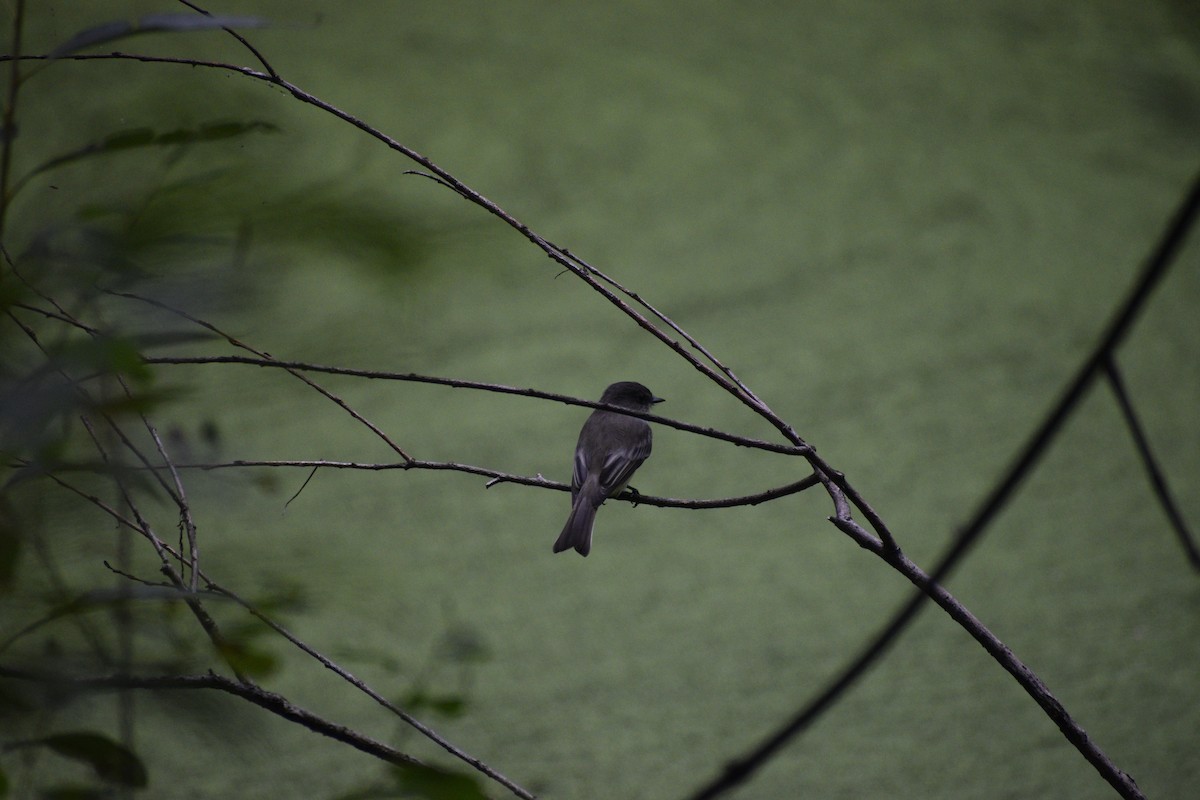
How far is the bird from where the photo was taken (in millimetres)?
1429

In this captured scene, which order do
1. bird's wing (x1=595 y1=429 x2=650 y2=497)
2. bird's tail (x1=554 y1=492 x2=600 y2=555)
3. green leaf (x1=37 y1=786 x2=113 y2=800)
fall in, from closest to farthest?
green leaf (x1=37 y1=786 x2=113 y2=800) < bird's tail (x1=554 y1=492 x2=600 y2=555) < bird's wing (x1=595 y1=429 x2=650 y2=497)

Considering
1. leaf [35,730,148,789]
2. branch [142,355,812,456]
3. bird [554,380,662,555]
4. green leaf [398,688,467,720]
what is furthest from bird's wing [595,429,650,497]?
leaf [35,730,148,789]

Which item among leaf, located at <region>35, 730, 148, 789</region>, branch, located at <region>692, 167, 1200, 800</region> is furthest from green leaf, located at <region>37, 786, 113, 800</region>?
branch, located at <region>692, 167, 1200, 800</region>

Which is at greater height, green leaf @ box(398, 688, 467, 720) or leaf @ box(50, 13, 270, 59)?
leaf @ box(50, 13, 270, 59)

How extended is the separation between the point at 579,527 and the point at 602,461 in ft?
0.51

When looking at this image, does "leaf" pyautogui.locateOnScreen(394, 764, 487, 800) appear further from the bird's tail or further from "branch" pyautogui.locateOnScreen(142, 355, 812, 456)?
the bird's tail

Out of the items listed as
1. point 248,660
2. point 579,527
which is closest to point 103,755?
point 248,660

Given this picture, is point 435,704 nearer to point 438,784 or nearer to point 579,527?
point 438,784

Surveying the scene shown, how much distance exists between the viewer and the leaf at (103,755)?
1.37 feet

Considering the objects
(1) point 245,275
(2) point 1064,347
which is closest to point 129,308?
(1) point 245,275

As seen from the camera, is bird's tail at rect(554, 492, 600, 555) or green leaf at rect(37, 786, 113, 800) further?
bird's tail at rect(554, 492, 600, 555)

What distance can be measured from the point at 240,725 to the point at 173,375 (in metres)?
0.19

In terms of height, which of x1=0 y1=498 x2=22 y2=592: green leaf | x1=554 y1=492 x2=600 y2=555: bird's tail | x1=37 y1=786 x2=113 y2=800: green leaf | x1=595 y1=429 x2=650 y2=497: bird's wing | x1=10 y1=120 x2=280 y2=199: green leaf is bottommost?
x1=37 y1=786 x2=113 y2=800: green leaf

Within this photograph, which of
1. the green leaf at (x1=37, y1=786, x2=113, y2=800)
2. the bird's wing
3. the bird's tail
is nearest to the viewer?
the green leaf at (x1=37, y1=786, x2=113, y2=800)
